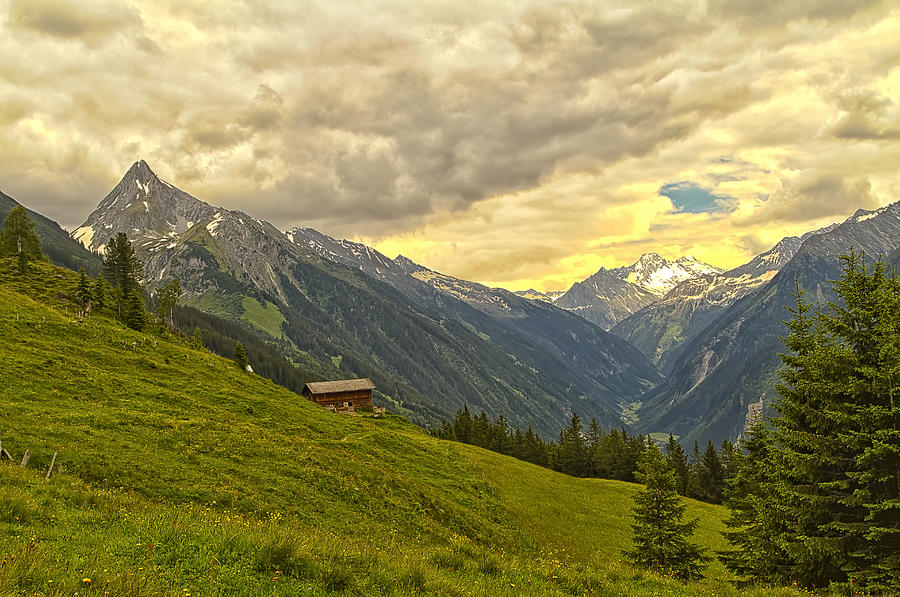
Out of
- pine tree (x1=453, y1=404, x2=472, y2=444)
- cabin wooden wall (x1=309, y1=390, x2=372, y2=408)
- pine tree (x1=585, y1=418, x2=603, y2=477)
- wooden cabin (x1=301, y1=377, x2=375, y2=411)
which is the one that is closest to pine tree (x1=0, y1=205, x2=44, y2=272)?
wooden cabin (x1=301, y1=377, x2=375, y2=411)

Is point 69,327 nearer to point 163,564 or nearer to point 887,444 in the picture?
point 163,564

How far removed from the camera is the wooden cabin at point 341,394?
98938 millimetres

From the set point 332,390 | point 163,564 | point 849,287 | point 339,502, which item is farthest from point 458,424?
point 163,564

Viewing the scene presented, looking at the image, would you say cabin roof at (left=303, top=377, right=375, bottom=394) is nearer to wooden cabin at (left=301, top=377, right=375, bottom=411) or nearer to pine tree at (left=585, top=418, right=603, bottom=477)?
wooden cabin at (left=301, top=377, right=375, bottom=411)

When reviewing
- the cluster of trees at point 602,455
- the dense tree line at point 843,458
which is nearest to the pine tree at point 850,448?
the dense tree line at point 843,458

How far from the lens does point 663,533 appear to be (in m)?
27.7

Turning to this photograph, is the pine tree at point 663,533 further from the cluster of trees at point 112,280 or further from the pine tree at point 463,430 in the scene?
the pine tree at point 463,430

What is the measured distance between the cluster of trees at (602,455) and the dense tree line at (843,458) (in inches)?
2979

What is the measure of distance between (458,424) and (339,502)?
9591 centimetres

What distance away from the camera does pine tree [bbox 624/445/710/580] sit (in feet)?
89.9

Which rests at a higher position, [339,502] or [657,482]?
[657,482]

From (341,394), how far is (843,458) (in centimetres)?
9188

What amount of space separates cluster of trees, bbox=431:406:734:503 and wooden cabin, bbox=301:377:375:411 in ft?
81.3

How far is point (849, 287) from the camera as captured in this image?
21328 mm
